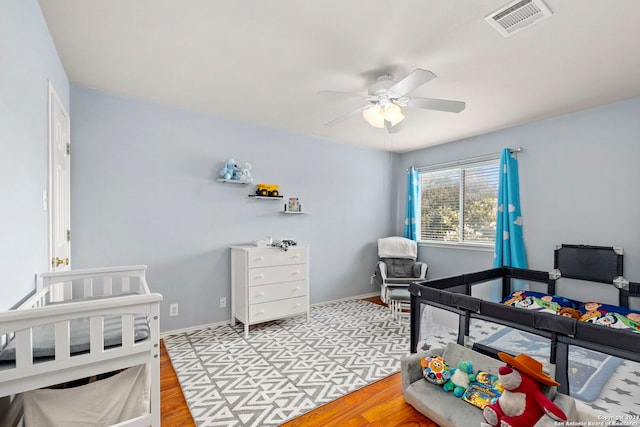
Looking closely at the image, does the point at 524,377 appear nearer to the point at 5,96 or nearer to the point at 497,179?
the point at 5,96

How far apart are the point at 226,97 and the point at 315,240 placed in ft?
6.92

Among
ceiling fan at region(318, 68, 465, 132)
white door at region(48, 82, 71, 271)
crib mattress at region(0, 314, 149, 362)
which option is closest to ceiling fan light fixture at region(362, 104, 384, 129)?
ceiling fan at region(318, 68, 465, 132)

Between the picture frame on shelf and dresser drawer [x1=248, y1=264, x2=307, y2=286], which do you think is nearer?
dresser drawer [x1=248, y1=264, x2=307, y2=286]

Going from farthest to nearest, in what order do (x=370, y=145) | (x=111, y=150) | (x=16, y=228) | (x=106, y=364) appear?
(x=370, y=145) → (x=111, y=150) → (x=16, y=228) → (x=106, y=364)

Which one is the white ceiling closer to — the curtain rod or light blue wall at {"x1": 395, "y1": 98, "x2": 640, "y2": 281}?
light blue wall at {"x1": 395, "y1": 98, "x2": 640, "y2": 281}

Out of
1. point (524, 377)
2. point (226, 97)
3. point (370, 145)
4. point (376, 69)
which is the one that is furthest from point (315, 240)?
point (524, 377)

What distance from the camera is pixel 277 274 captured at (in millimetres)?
3227

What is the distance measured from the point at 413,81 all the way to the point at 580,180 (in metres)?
2.41

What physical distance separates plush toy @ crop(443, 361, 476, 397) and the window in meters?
2.38

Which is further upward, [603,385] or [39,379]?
[39,379]

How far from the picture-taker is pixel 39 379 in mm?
1052

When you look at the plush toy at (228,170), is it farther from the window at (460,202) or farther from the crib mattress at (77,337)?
the window at (460,202)

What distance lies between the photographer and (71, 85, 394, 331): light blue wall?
8.83 ft

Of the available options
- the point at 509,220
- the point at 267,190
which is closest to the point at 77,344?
the point at 267,190
